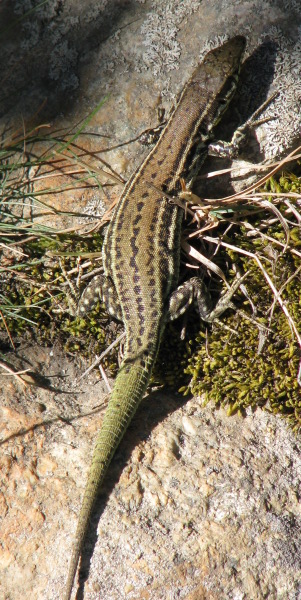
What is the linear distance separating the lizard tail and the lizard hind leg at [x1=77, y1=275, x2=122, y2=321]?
1.31 feet

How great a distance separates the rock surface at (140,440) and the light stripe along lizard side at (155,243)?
20 centimetres

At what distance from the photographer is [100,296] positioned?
360 centimetres

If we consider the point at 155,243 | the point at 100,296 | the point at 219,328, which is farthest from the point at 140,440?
the point at 155,243

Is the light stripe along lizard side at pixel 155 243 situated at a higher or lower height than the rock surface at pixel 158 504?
higher

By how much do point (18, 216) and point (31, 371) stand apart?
1225 mm

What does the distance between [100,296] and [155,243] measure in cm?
54

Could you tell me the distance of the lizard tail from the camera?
9.05 feet

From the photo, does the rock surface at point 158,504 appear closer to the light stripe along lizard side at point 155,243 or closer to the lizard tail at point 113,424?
the lizard tail at point 113,424

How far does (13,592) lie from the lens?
2730 millimetres

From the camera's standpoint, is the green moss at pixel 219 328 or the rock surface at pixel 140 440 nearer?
the rock surface at pixel 140 440

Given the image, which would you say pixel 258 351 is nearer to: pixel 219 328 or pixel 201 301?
pixel 219 328

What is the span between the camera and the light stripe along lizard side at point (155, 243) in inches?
129

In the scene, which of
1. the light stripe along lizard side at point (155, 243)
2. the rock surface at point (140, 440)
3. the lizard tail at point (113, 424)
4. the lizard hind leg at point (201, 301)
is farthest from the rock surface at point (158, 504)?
the lizard hind leg at point (201, 301)

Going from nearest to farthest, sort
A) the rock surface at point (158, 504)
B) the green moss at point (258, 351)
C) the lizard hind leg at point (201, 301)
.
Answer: the rock surface at point (158, 504)
the green moss at point (258, 351)
the lizard hind leg at point (201, 301)
